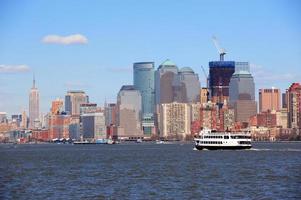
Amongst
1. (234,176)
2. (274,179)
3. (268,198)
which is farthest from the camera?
(234,176)

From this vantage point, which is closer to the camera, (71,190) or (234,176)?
(71,190)

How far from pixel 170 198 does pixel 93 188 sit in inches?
423

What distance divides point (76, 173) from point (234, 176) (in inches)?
787

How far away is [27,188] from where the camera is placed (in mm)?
72812

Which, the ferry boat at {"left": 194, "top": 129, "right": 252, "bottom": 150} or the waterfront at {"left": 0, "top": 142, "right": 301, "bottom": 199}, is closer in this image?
the waterfront at {"left": 0, "top": 142, "right": 301, "bottom": 199}

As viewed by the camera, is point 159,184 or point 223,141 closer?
point 159,184

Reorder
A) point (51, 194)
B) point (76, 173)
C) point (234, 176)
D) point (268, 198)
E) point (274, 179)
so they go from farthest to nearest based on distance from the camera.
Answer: point (76, 173), point (234, 176), point (274, 179), point (51, 194), point (268, 198)

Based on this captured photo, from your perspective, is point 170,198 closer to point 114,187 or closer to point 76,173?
point 114,187

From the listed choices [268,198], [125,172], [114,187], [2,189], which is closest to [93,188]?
[114,187]

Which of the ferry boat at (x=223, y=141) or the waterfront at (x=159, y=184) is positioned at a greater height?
the ferry boat at (x=223, y=141)

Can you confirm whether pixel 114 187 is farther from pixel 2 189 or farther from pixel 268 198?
pixel 268 198

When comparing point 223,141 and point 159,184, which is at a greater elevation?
point 223,141

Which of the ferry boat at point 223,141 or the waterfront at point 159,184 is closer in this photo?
the waterfront at point 159,184

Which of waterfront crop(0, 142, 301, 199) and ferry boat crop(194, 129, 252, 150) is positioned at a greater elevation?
ferry boat crop(194, 129, 252, 150)
